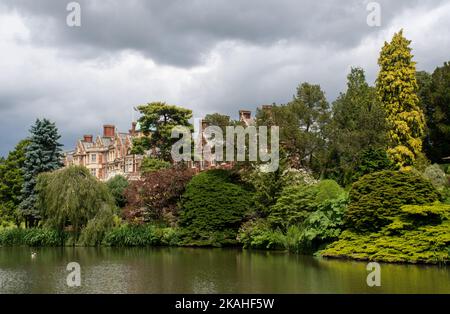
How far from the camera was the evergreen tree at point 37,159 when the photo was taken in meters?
39.3

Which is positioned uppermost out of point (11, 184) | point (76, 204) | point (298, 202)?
Result: point (11, 184)

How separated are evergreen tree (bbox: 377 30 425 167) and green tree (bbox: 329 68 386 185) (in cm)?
133

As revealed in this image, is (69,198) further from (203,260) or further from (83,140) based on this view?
(83,140)

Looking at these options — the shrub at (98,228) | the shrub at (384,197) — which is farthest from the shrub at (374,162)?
the shrub at (98,228)

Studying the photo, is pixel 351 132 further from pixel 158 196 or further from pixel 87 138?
pixel 87 138

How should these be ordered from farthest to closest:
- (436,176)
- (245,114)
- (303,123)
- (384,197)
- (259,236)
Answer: (245,114), (303,123), (436,176), (259,236), (384,197)

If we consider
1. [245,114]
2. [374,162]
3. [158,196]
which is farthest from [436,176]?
[245,114]

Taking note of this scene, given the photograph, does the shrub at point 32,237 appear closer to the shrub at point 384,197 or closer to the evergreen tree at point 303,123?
the evergreen tree at point 303,123

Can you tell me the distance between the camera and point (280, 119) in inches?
1465

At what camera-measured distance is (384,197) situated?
22.4m

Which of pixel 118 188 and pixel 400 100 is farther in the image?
pixel 118 188

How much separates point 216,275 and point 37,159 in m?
26.4

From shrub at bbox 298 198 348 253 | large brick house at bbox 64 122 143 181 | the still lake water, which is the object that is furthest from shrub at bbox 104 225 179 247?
large brick house at bbox 64 122 143 181
